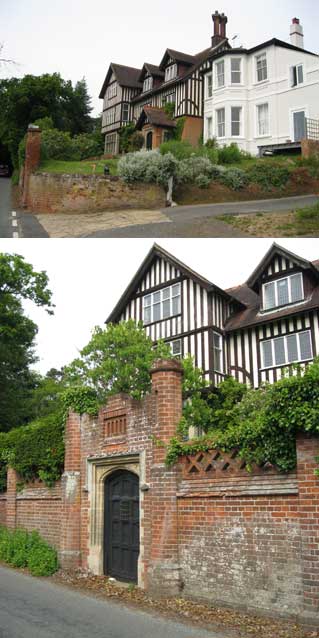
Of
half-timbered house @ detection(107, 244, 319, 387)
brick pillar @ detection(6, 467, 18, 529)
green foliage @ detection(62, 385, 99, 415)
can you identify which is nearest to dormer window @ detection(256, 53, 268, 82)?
half-timbered house @ detection(107, 244, 319, 387)

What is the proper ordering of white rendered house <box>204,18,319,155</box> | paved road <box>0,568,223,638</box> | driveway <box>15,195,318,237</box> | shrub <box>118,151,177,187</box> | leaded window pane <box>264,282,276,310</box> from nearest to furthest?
paved road <box>0,568,223,638</box> < driveway <box>15,195,318,237</box> < leaded window pane <box>264,282,276,310</box> < shrub <box>118,151,177,187</box> < white rendered house <box>204,18,319,155</box>

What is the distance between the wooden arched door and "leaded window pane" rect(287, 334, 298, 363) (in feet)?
31.0

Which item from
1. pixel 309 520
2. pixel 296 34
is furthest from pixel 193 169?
pixel 309 520

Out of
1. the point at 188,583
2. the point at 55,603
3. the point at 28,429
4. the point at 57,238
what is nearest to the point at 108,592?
the point at 55,603

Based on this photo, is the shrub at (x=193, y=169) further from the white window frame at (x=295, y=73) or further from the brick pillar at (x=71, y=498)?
the brick pillar at (x=71, y=498)

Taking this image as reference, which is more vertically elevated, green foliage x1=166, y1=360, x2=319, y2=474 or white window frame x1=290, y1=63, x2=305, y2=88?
white window frame x1=290, y1=63, x2=305, y2=88

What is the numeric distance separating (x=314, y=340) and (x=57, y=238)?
354 inches

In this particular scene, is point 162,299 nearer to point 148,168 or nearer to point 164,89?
point 148,168

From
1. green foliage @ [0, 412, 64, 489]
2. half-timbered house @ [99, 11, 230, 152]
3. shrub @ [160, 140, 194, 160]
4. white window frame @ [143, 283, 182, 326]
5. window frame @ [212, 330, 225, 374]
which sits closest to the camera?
green foliage @ [0, 412, 64, 489]

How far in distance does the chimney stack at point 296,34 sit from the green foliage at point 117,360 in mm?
24936

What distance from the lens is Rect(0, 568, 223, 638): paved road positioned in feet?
24.2

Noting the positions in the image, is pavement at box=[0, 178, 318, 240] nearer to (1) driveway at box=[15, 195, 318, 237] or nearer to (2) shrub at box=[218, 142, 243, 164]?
(1) driveway at box=[15, 195, 318, 237]

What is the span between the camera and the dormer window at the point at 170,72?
3778 centimetres

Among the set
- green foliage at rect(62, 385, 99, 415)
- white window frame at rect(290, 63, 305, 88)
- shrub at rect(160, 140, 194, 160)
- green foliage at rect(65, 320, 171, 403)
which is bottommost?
green foliage at rect(62, 385, 99, 415)
